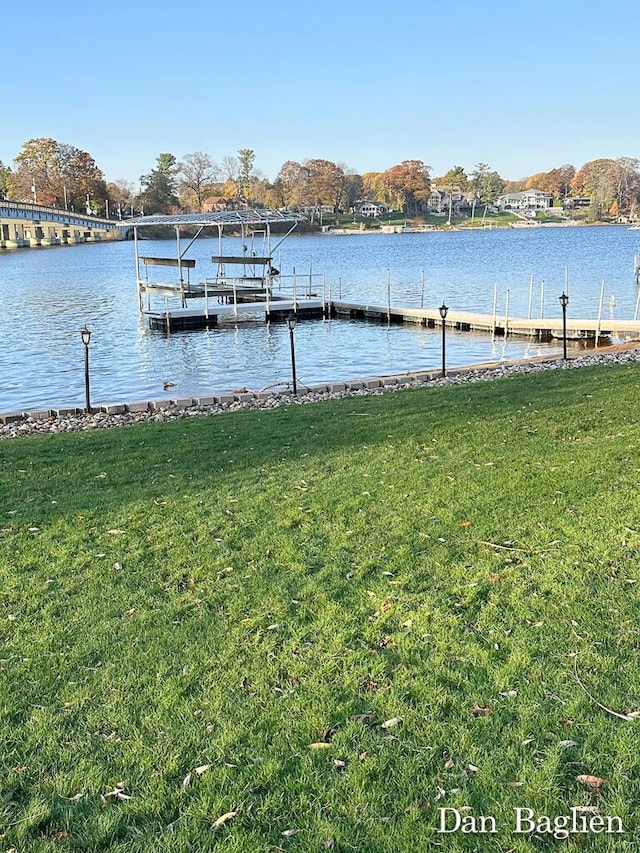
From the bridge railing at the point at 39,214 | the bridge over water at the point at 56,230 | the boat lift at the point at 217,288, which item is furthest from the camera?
the bridge over water at the point at 56,230

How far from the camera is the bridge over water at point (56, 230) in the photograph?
105625mm

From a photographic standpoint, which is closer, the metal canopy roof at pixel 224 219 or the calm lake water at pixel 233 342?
the calm lake water at pixel 233 342

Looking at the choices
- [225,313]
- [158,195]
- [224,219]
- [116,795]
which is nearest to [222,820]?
[116,795]

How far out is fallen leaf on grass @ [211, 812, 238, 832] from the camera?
2678 mm

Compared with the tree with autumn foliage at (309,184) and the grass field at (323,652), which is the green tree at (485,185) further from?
the grass field at (323,652)

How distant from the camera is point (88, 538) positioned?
5.62 meters

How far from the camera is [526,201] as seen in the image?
172250 mm

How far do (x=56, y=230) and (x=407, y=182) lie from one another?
69.4 m

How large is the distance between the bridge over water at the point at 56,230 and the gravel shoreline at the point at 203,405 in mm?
92877

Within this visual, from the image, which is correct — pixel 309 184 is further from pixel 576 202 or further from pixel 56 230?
pixel 576 202

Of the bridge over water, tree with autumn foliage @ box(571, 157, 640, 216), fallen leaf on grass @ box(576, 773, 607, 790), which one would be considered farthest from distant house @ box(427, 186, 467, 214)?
fallen leaf on grass @ box(576, 773, 607, 790)

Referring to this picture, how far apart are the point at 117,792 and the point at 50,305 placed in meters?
36.9

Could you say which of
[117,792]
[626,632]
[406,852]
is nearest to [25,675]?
[117,792]

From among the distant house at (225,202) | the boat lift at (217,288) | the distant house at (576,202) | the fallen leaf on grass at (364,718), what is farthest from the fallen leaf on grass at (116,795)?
the distant house at (576,202)
